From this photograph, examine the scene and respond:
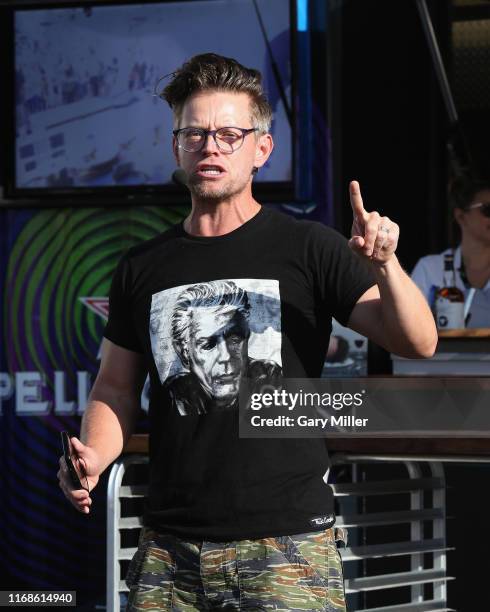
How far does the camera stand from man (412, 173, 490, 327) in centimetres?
479

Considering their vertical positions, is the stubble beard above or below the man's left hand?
above

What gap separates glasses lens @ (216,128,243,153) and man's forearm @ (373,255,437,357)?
1.40ft

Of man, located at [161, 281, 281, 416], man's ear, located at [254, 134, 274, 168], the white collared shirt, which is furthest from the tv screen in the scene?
man, located at [161, 281, 281, 416]

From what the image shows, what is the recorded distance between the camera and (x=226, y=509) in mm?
2078

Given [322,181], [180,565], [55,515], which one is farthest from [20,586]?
[180,565]

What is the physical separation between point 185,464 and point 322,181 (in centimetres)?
258

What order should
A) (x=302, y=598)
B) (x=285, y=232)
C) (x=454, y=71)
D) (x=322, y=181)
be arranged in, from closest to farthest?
(x=302, y=598), (x=285, y=232), (x=322, y=181), (x=454, y=71)

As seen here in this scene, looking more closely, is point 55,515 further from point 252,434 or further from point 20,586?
point 252,434

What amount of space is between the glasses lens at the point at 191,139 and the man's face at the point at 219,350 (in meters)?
0.33

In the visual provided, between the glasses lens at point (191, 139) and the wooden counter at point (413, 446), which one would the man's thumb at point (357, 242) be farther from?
the wooden counter at point (413, 446)

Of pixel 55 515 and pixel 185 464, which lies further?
pixel 55 515

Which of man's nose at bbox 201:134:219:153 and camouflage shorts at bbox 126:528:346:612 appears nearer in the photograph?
camouflage shorts at bbox 126:528:346:612

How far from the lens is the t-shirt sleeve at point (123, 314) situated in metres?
2.32

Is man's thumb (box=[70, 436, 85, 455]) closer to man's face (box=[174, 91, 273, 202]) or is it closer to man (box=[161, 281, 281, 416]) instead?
man (box=[161, 281, 281, 416])
